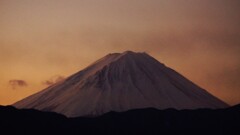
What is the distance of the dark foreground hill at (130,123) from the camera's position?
322 feet

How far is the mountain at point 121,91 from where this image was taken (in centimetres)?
16388

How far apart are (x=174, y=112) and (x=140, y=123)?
15989 millimetres

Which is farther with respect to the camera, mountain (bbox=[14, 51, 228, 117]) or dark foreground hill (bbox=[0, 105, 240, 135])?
mountain (bbox=[14, 51, 228, 117])

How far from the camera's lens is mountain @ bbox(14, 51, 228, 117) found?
16388 centimetres

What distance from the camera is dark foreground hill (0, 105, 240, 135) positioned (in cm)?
9819

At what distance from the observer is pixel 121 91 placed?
17388cm

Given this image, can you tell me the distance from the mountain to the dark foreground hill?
870 inches

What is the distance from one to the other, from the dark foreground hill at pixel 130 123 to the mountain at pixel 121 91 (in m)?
22.1

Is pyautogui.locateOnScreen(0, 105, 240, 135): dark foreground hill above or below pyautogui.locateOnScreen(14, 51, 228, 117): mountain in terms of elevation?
below

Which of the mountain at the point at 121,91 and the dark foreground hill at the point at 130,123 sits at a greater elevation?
the mountain at the point at 121,91

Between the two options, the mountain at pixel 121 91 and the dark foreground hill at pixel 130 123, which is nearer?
the dark foreground hill at pixel 130 123

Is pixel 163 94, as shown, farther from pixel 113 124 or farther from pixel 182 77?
pixel 113 124

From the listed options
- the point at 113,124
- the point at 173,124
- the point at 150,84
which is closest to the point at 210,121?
the point at 173,124

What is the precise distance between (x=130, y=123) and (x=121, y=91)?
4480cm
